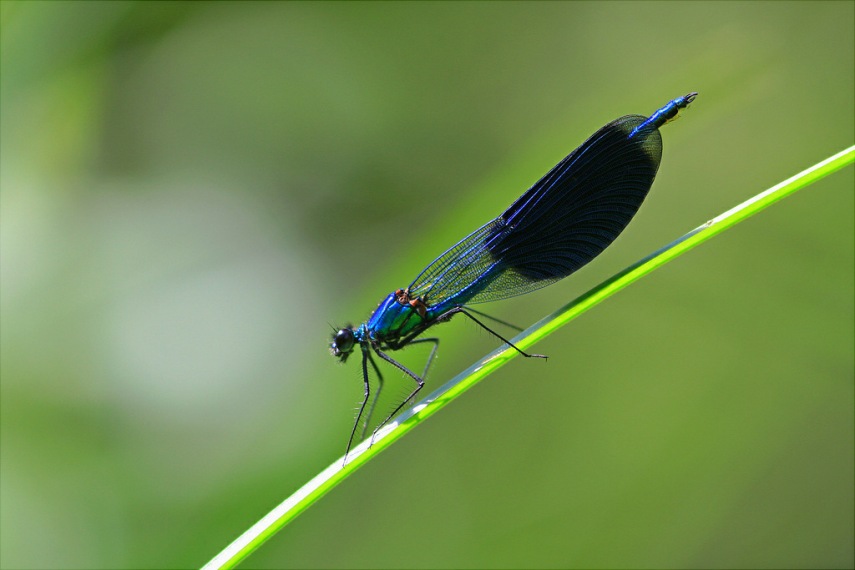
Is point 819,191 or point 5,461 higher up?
point 5,461

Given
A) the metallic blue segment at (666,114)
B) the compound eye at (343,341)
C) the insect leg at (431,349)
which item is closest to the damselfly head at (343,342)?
the compound eye at (343,341)

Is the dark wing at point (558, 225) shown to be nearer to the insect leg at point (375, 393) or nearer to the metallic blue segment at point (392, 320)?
the metallic blue segment at point (392, 320)

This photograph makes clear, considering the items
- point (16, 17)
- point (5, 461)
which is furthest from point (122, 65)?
point (5, 461)

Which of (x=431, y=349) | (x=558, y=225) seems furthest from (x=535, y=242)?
(x=431, y=349)

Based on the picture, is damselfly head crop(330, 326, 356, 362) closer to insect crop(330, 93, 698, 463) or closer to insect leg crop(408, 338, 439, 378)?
insect crop(330, 93, 698, 463)

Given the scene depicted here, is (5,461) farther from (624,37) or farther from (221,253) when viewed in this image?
(624,37)

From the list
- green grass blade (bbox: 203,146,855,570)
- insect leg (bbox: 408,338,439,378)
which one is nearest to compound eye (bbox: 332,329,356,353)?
insect leg (bbox: 408,338,439,378)

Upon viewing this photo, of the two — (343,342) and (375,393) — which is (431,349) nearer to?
(375,393)
